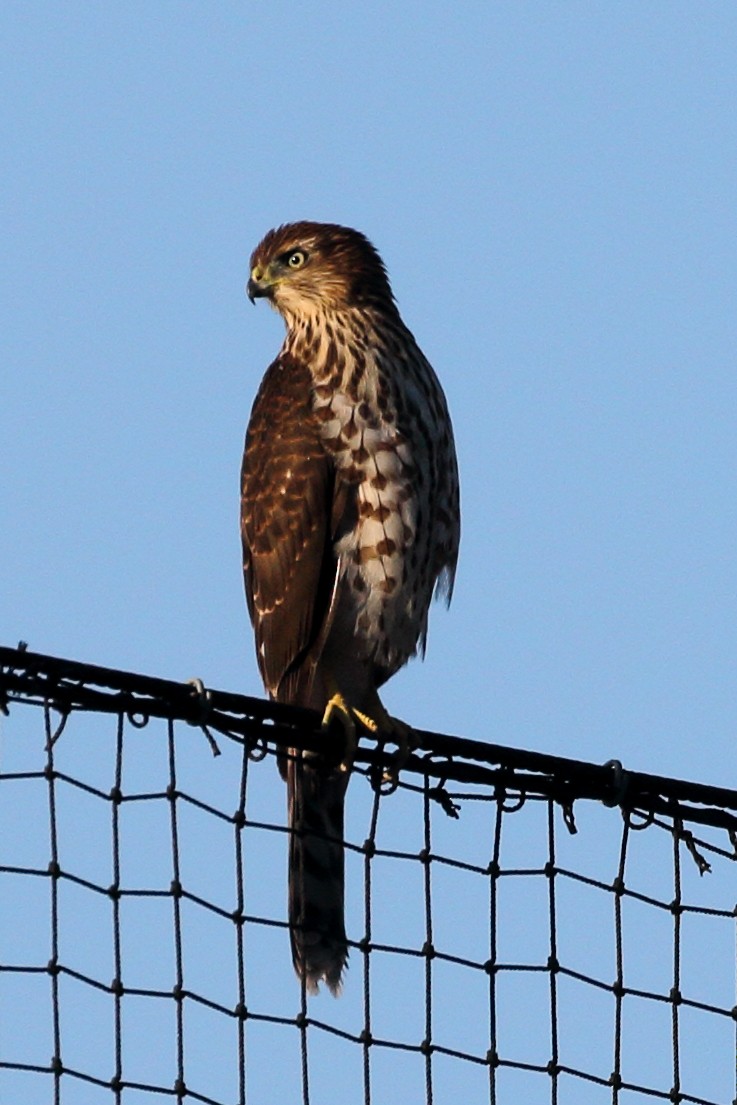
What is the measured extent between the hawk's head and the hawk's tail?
1.65 m

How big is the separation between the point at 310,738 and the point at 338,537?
1.49 meters

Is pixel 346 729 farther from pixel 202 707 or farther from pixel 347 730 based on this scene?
pixel 202 707

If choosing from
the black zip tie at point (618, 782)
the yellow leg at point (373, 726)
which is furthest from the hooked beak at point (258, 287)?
the black zip tie at point (618, 782)

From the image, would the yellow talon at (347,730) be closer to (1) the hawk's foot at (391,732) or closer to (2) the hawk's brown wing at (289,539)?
(1) the hawk's foot at (391,732)

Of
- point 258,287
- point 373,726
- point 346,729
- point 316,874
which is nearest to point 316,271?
point 258,287

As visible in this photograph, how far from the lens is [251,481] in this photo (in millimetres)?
6094

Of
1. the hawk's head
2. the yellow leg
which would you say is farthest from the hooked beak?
the yellow leg

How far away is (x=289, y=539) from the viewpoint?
583 cm

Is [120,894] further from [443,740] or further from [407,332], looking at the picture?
[407,332]

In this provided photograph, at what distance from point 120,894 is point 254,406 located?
2.71 m

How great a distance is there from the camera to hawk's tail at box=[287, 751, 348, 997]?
5320mm

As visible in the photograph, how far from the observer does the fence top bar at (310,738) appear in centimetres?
354

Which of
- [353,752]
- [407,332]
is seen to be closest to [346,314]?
[407,332]

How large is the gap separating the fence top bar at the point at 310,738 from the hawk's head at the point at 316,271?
6.35 feet
